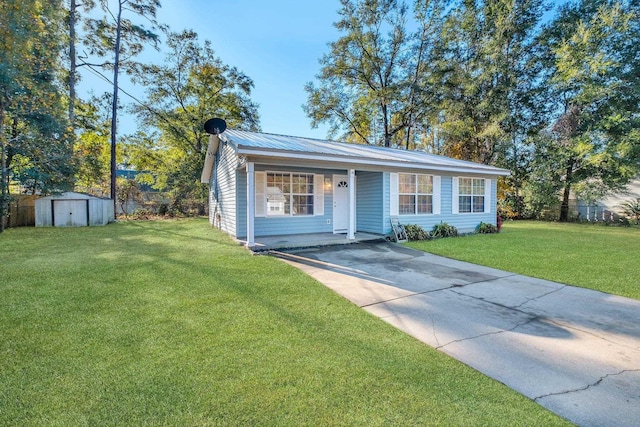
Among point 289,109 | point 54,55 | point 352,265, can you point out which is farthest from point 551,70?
point 54,55

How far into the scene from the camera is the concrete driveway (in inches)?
87.4

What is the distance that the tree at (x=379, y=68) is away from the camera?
836 inches

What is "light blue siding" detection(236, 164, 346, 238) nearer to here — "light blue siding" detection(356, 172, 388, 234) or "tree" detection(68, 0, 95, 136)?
"light blue siding" detection(356, 172, 388, 234)

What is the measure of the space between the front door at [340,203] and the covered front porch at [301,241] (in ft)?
2.32


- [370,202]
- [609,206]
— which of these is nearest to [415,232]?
[370,202]

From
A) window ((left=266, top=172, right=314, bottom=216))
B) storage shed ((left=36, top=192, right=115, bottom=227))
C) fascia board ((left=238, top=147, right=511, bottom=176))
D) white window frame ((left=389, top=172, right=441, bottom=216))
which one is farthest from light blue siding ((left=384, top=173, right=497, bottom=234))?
storage shed ((left=36, top=192, right=115, bottom=227))

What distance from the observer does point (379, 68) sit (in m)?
22.3

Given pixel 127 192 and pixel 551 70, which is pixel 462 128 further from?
pixel 127 192

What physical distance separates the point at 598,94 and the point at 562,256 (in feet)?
43.1

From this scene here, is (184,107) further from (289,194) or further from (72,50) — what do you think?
(289,194)

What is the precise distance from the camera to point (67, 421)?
5.92 feet

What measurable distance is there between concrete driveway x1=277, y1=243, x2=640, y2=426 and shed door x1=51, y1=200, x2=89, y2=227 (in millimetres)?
11684

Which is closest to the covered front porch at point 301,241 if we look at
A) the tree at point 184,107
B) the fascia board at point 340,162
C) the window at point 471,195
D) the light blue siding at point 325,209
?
the light blue siding at point 325,209

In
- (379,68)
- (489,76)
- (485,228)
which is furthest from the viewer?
(379,68)
